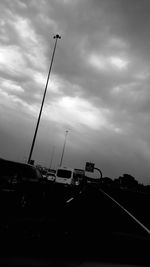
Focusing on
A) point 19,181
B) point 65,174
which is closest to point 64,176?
point 65,174

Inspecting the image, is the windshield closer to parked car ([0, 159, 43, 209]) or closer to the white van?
the white van

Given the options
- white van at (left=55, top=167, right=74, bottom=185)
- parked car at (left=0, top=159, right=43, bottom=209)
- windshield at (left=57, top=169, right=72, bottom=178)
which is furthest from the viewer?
windshield at (left=57, top=169, right=72, bottom=178)

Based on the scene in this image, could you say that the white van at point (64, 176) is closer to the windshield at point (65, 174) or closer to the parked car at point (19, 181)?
the windshield at point (65, 174)

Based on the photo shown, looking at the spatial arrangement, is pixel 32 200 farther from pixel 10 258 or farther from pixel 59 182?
pixel 59 182

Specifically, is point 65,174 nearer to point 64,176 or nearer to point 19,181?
point 64,176

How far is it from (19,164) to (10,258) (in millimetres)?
7155

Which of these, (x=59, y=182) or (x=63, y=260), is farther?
(x=59, y=182)

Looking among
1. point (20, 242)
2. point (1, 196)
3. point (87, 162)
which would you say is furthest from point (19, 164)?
point (87, 162)

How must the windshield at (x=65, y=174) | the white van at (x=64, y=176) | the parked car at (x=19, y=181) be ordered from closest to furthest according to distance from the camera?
the parked car at (x=19, y=181), the white van at (x=64, y=176), the windshield at (x=65, y=174)

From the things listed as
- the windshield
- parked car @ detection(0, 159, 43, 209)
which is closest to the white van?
the windshield

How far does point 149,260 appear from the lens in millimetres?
4484

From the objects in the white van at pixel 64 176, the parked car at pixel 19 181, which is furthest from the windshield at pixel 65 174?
the parked car at pixel 19 181

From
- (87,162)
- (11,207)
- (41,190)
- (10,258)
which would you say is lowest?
(10,258)

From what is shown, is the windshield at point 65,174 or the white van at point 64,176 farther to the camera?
the windshield at point 65,174
